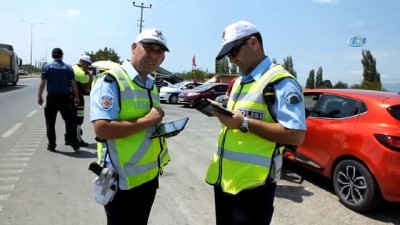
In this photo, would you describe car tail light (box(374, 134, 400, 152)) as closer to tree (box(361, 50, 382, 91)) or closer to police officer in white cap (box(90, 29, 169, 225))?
police officer in white cap (box(90, 29, 169, 225))

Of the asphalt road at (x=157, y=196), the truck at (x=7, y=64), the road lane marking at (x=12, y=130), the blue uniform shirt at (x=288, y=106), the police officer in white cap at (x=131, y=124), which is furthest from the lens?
the truck at (x=7, y=64)

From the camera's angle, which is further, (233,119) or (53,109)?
(53,109)

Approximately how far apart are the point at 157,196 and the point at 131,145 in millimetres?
2778

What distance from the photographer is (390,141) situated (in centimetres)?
461

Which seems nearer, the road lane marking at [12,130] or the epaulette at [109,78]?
the epaulette at [109,78]

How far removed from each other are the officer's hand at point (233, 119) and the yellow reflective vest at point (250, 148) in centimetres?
10

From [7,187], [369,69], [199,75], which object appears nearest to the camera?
[7,187]

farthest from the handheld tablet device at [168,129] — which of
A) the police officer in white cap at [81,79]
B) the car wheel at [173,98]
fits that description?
the car wheel at [173,98]

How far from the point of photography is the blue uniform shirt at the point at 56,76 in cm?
752

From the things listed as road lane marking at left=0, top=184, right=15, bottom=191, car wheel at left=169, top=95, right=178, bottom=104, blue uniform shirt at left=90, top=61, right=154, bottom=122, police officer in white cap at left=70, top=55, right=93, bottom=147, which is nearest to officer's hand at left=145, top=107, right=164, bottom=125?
blue uniform shirt at left=90, top=61, right=154, bottom=122

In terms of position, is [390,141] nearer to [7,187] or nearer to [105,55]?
[7,187]

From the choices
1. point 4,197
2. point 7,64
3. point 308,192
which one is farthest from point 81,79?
point 7,64

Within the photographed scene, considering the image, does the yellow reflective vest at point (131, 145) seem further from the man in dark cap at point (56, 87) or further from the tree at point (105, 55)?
the tree at point (105, 55)

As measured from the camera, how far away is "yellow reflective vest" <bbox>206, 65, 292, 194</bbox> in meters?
2.43
